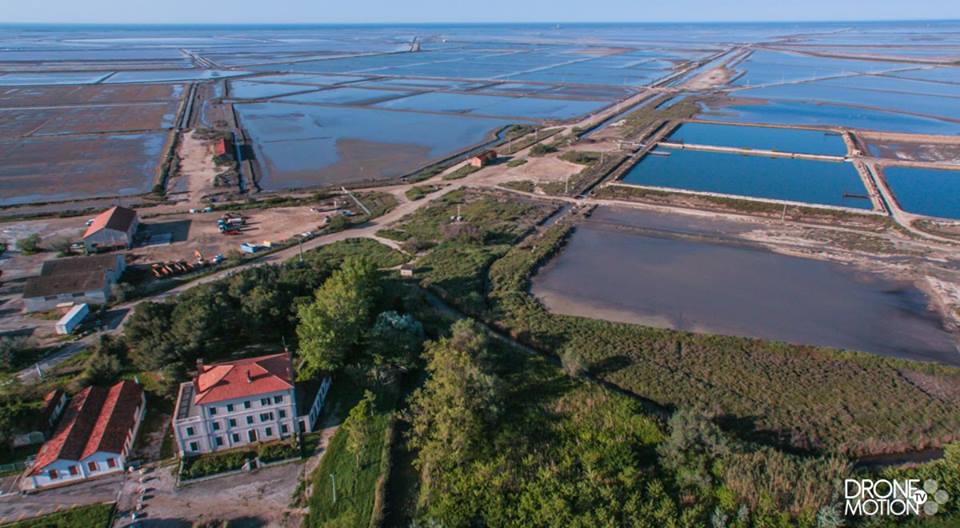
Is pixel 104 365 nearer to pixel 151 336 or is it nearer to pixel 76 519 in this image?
pixel 151 336

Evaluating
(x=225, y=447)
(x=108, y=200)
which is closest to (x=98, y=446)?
(x=225, y=447)

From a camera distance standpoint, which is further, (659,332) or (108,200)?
(108,200)

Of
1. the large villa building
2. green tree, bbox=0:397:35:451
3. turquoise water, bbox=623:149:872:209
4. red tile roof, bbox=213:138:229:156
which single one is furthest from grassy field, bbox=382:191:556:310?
red tile roof, bbox=213:138:229:156

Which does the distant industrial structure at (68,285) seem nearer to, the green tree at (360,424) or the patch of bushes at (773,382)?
the green tree at (360,424)

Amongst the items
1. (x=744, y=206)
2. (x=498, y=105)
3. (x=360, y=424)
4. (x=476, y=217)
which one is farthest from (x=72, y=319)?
(x=498, y=105)

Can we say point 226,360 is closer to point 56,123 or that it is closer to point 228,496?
point 228,496

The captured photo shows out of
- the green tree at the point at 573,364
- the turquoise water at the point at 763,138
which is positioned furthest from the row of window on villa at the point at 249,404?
the turquoise water at the point at 763,138
